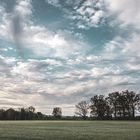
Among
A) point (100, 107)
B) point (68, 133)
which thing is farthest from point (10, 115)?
point (68, 133)

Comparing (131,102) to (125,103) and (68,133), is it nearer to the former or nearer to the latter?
(125,103)

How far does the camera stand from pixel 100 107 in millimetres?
176250

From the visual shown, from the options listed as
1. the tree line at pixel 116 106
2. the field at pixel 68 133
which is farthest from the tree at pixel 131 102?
the field at pixel 68 133

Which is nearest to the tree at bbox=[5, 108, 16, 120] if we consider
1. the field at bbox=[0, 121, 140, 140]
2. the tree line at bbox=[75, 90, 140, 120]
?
the tree line at bbox=[75, 90, 140, 120]

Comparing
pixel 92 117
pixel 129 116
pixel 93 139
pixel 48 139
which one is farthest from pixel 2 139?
pixel 92 117

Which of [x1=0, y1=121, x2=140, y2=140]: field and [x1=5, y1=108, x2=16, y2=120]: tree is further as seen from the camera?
[x1=5, y1=108, x2=16, y2=120]: tree

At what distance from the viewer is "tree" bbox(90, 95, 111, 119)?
17362 cm

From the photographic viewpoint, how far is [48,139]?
23.0 meters

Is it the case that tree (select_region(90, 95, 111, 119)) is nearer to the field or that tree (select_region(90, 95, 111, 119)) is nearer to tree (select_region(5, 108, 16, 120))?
tree (select_region(5, 108, 16, 120))

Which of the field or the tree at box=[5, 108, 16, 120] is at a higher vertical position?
the tree at box=[5, 108, 16, 120]

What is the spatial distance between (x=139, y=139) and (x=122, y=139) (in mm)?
1297

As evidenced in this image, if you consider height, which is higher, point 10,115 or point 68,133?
point 10,115

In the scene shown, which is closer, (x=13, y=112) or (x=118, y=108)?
(x=118, y=108)

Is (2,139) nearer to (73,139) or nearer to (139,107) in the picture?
(73,139)
